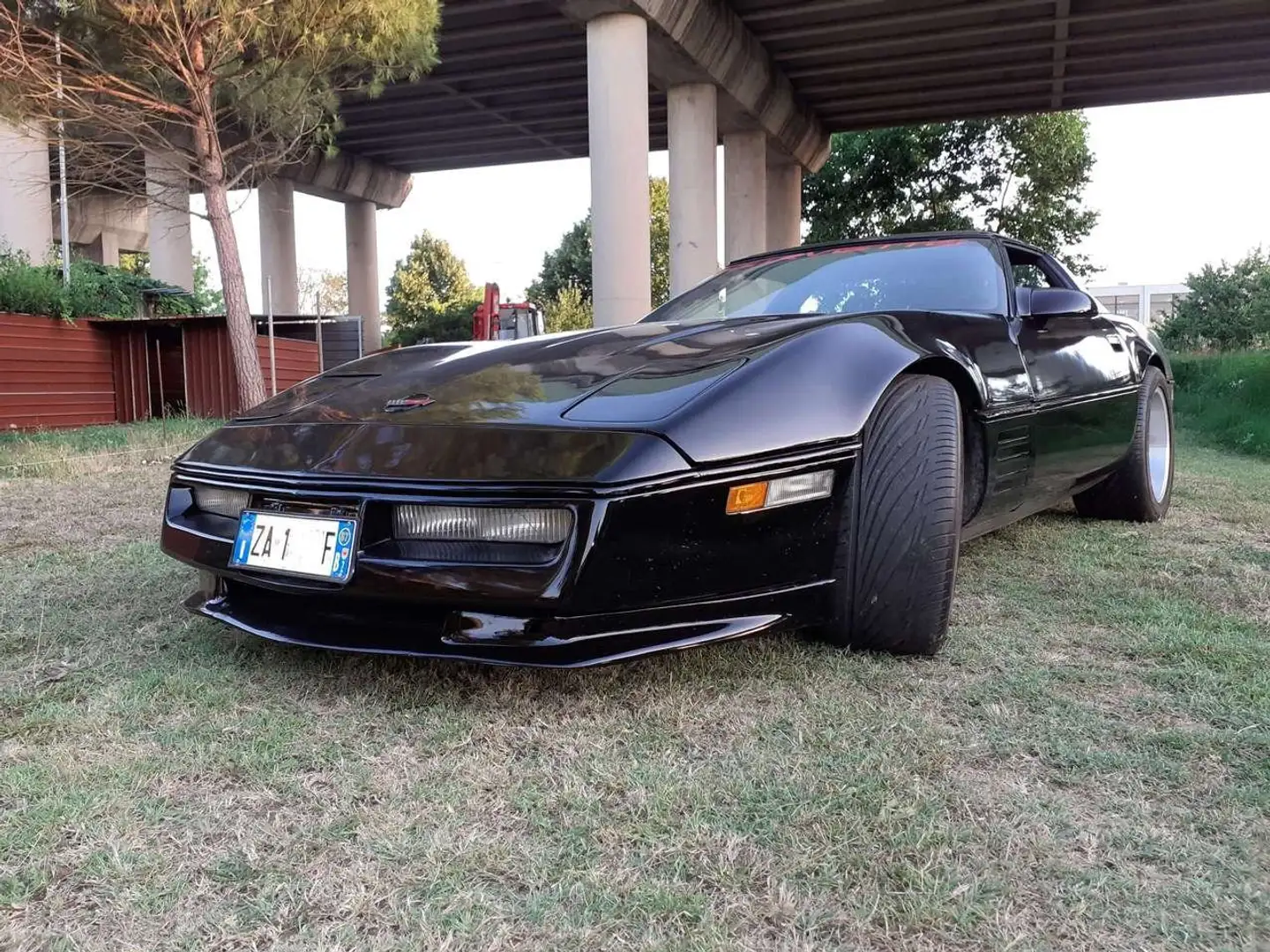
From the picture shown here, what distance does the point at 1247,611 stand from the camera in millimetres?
2469

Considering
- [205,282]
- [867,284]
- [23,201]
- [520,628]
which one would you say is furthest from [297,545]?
[205,282]

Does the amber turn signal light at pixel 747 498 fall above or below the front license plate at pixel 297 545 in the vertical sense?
above

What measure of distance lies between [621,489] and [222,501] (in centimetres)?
104

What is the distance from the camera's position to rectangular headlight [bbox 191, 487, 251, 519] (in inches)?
78.3

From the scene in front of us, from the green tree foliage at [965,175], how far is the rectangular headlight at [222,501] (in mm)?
23409

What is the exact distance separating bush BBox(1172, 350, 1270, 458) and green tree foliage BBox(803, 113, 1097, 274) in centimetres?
1265

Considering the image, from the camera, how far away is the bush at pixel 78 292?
10297 millimetres

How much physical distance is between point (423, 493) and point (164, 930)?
0.80 meters

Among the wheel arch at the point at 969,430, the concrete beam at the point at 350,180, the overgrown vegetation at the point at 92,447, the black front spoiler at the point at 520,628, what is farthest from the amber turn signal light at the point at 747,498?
the concrete beam at the point at 350,180

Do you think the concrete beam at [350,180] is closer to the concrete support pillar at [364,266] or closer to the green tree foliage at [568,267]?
the concrete support pillar at [364,266]

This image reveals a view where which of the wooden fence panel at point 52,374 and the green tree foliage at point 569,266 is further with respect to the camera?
the green tree foliage at point 569,266

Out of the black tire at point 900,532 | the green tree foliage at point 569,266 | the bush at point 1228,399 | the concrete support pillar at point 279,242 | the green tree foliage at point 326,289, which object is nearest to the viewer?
the black tire at point 900,532

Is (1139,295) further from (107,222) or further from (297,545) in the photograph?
(297,545)

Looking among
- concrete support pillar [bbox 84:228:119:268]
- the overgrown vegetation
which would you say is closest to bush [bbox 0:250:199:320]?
the overgrown vegetation
